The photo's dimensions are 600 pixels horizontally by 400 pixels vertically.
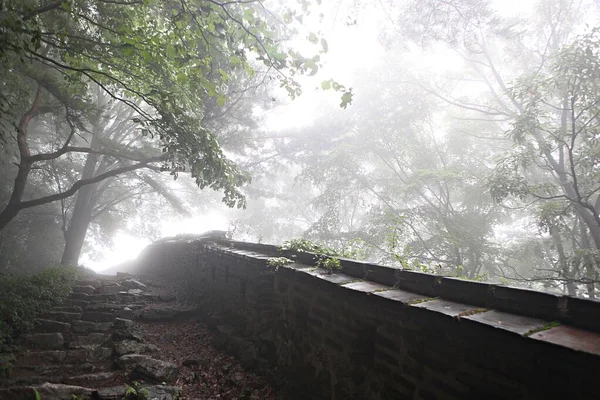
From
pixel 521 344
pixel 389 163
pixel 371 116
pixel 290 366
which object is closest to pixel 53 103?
pixel 290 366

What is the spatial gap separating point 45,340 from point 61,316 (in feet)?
4.01

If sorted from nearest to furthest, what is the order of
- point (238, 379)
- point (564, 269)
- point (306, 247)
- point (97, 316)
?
point (238, 379), point (306, 247), point (97, 316), point (564, 269)

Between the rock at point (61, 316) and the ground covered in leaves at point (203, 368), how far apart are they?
1.23m

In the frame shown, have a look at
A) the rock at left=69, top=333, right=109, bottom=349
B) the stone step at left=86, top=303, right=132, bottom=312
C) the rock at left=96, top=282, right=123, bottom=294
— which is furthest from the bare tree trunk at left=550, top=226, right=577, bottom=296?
the rock at left=96, top=282, right=123, bottom=294

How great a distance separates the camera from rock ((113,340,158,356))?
14.5 ft

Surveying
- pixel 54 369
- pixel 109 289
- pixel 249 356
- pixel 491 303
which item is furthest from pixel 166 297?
pixel 491 303

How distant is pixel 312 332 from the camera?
3.41 m

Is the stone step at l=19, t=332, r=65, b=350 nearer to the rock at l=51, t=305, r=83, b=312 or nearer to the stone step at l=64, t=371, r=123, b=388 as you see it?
the stone step at l=64, t=371, r=123, b=388

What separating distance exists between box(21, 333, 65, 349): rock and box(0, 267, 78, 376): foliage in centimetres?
20

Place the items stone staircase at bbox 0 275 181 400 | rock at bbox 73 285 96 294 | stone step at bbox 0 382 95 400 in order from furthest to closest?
rock at bbox 73 285 96 294
stone staircase at bbox 0 275 181 400
stone step at bbox 0 382 95 400

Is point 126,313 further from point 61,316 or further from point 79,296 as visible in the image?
point 79,296

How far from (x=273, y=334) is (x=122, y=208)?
2082 centimetres

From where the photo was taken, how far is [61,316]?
5.56 meters

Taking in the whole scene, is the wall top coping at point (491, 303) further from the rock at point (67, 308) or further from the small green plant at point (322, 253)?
the rock at point (67, 308)
